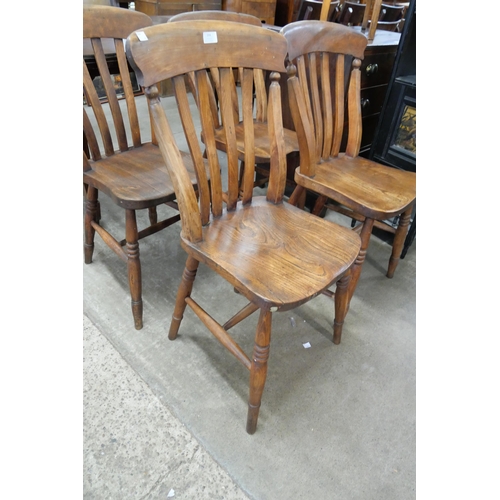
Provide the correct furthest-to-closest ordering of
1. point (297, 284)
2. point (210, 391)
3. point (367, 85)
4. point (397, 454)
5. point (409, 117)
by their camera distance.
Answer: point (367, 85), point (409, 117), point (210, 391), point (397, 454), point (297, 284)

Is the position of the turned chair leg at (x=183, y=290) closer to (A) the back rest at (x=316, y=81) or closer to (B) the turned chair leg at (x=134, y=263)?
(B) the turned chair leg at (x=134, y=263)

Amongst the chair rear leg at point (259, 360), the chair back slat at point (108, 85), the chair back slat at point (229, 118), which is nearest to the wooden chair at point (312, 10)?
the chair back slat at point (108, 85)

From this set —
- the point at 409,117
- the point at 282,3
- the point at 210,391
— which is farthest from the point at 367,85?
the point at 282,3

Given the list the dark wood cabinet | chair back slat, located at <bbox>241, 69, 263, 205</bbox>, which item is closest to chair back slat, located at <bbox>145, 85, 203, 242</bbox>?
chair back slat, located at <bbox>241, 69, 263, 205</bbox>

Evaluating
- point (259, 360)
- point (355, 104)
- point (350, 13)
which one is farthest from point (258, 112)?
point (350, 13)

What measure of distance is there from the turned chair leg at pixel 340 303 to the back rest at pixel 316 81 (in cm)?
44

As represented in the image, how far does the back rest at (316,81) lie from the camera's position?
3.92 ft

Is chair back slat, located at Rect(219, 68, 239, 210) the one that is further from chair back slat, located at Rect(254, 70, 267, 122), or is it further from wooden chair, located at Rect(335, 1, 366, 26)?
wooden chair, located at Rect(335, 1, 366, 26)

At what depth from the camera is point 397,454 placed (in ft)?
3.75

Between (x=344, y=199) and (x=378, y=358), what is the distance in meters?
0.66

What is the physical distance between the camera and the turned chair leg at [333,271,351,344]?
1248 millimetres

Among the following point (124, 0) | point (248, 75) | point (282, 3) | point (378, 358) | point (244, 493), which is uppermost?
point (282, 3)

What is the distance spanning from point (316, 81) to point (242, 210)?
57 cm

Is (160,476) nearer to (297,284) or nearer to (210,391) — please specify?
(210,391)
